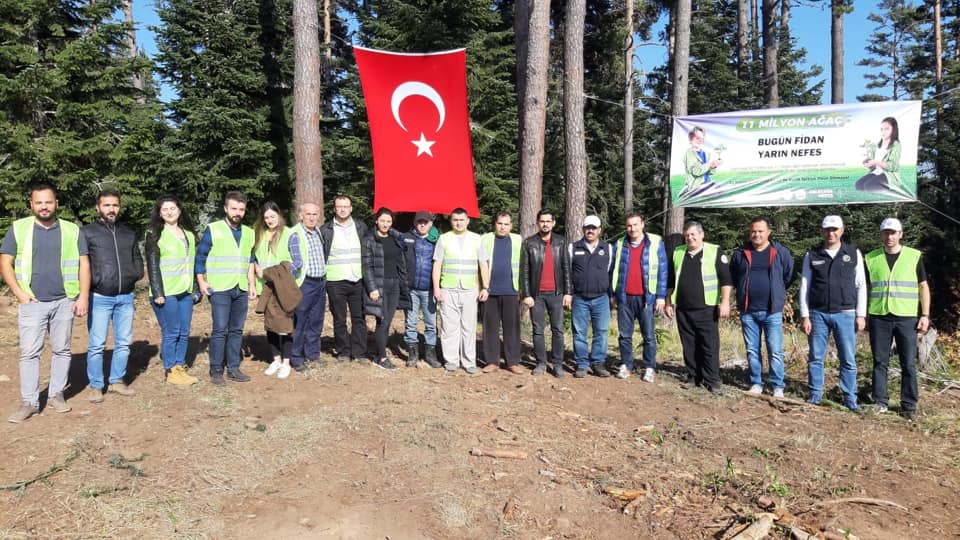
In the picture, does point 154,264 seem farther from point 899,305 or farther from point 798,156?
point 798,156

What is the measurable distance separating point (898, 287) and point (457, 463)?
453 cm

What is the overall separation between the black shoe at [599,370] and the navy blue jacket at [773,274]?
166cm

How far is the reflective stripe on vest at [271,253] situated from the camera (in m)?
6.20

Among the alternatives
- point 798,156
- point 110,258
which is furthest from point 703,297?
point 110,258

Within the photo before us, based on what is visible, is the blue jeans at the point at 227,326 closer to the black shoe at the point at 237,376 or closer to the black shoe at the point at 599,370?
the black shoe at the point at 237,376

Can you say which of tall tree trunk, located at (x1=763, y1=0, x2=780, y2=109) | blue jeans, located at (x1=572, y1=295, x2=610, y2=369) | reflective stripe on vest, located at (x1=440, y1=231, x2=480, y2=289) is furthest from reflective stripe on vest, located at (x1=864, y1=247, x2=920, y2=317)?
tall tree trunk, located at (x1=763, y1=0, x2=780, y2=109)

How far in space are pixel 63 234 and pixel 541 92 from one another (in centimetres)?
666

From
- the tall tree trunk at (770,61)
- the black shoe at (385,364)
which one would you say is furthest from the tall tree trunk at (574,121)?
the tall tree trunk at (770,61)

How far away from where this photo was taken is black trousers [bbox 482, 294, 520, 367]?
682 centimetres

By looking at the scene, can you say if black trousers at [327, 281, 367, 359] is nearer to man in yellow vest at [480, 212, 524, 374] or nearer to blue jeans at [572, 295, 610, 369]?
man in yellow vest at [480, 212, 524, 374]

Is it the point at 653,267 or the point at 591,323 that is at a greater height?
the point at 653,267

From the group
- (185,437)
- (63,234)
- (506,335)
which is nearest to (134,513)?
(185,437)

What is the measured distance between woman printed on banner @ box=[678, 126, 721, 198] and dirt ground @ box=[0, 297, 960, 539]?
3.03 m

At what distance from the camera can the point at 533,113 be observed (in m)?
9.15
